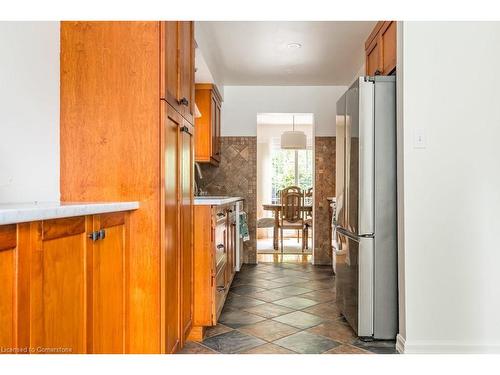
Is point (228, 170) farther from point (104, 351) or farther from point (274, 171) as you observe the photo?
point (104, 351)

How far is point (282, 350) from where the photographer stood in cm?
231

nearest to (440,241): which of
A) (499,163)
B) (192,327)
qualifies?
(499,163)

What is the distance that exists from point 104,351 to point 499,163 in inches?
87.4

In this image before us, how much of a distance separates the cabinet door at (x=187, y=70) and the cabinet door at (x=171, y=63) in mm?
68

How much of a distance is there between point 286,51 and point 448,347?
3.09 meters

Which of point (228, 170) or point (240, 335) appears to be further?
point (228, 170)

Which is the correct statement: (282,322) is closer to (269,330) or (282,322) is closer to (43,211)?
(269,330)

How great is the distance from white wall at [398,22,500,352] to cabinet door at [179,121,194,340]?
1.24 metres

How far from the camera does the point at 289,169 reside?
8.38 metres

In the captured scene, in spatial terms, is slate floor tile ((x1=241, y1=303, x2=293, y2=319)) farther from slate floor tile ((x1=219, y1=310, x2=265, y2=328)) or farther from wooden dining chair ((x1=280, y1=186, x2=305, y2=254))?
wooden dining chair ((x1=280, y1=186, x2=305, y2=254))

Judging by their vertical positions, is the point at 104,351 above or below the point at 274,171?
below

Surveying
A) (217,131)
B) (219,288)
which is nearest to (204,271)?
(219,288)

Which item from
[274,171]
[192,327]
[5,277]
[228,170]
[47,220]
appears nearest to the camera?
[5,277]

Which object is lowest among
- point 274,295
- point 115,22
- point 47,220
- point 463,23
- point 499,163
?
point 274,295
